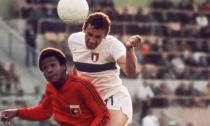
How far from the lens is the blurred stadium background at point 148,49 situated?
27.6 metres

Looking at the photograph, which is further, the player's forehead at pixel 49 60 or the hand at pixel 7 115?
the hand at pixel 7 115

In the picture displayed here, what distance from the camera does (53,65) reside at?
11.1 metres

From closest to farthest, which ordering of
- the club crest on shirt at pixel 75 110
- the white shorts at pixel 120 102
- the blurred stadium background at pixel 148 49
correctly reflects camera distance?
the club crest on shirt at pixel 75 110, the white shorts at pixel 120 102, the blurred stadium background at pixel 148 49

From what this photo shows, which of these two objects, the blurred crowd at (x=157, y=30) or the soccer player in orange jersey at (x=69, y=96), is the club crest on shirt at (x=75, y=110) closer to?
the soccer player in orange jersey at (x=69, y=96)

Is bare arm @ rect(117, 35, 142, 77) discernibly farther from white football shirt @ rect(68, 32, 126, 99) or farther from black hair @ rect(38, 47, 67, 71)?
black hair @ rect(38, 47, 67, 71)

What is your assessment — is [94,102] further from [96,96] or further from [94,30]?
[94,30]

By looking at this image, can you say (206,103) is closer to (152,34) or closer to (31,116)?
(152,34)

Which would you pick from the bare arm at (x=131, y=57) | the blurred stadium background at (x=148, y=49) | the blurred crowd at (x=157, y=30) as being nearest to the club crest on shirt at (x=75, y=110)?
the bare arm at (x=131, y=57)

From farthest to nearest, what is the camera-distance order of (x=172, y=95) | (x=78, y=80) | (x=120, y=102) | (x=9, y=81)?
(x=172, y=95) → (x=9, y=81) → (x=120, y=102) → (x=78, y=80)

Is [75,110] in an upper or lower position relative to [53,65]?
lower

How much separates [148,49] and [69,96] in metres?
19.6

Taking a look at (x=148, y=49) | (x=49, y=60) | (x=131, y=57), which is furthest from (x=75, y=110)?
A: (x=148, y=49)

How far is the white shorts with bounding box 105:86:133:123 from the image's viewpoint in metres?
12.7

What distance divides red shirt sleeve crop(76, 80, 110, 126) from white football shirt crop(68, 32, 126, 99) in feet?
3.00
